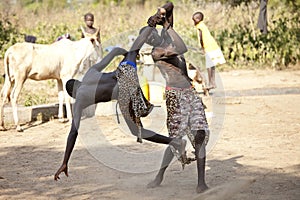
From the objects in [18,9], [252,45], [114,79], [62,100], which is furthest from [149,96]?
[18,9]

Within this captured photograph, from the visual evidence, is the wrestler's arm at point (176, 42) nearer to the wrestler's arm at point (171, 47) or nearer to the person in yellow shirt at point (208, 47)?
the wrestler's arm at point (171, 47)

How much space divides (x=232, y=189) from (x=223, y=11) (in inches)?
580

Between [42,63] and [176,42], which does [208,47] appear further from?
[176,42]

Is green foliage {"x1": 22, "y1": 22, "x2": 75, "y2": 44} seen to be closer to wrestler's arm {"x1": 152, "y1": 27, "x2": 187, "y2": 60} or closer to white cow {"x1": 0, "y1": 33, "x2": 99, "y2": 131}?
white cow {"x1": 0, "y1": 33, "x2": 99, "y2": 131}

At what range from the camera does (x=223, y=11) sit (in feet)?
62.5

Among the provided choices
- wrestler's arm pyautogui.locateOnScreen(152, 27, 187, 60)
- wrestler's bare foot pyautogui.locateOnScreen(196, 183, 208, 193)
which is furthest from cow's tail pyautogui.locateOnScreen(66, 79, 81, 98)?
wrestler's bare foot pyautogui.locateOnScreen(196, 183, 208, 193)

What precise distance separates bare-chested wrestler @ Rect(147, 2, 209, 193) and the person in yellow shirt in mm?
5926

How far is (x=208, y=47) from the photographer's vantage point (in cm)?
1185

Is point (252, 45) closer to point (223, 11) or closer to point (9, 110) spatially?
point (223, 11)

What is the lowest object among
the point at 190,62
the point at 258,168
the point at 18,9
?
the point at 258,168

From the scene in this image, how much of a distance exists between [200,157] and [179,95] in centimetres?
60

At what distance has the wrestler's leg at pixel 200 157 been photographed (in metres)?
5.40

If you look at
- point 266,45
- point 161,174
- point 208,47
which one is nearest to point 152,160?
point 161,174

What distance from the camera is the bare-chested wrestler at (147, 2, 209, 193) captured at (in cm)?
543
